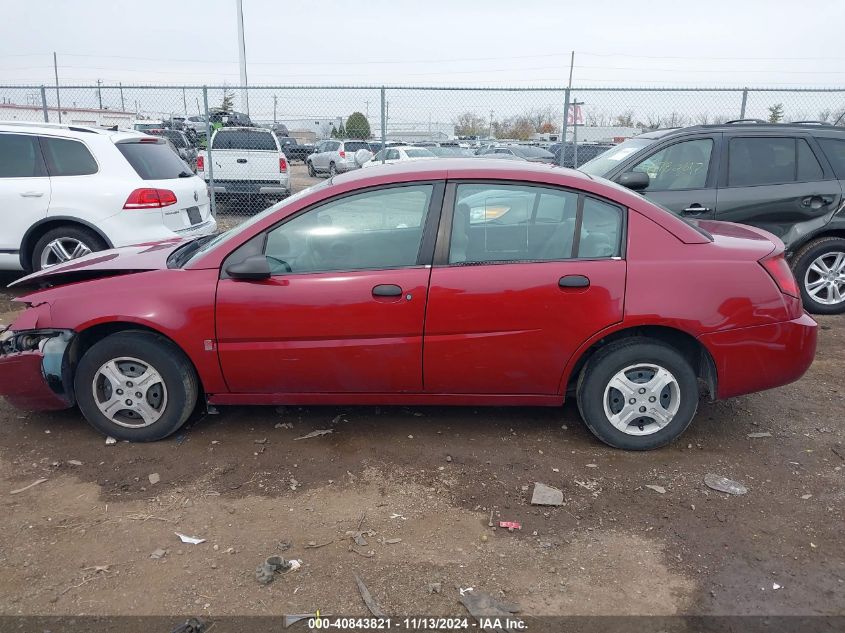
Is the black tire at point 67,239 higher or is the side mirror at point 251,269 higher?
the side mirror at point 251,269

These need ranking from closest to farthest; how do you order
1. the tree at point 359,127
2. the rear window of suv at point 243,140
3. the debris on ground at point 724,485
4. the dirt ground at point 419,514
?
the dirt ground at point 419,514 < the debris on ground at point 724,485 < the rear window of suv at point 243,140 < the tree at point 359,127

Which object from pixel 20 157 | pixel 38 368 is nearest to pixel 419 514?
pixel 38 368

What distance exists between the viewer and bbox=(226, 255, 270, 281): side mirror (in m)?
3.58

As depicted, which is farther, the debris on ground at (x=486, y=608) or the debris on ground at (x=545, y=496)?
the debris on ground at (x=545, y=496)

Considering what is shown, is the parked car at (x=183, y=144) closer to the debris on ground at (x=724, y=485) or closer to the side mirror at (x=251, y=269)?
the side mirror at (x=251, y=269)

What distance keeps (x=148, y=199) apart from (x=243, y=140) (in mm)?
7649

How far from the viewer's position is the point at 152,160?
7.23 metres

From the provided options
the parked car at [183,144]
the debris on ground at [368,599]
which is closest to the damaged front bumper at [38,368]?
the debris on ground at [368,599]

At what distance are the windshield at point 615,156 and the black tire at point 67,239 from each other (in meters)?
5.07

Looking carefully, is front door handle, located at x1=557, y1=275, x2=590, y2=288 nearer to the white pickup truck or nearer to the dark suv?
the dark suv

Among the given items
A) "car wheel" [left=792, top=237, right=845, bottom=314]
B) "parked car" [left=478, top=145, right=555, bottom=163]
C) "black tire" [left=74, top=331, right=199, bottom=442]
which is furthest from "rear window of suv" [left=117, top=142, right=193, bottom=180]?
"parked car" [left=478, top=145, right=555, bottom=163]

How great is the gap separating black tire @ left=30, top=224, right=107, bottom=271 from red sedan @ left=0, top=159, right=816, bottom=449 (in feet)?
10.8

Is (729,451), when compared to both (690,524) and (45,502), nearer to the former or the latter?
(690,524)

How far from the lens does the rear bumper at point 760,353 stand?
11.9ft
